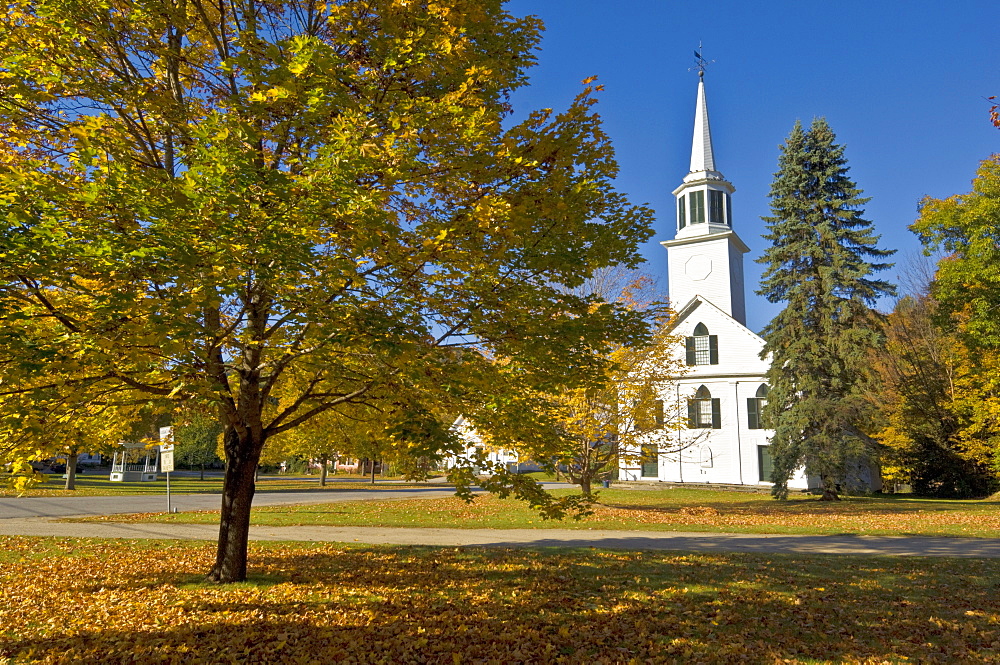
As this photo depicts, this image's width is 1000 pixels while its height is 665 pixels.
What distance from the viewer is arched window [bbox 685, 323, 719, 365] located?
123 feet

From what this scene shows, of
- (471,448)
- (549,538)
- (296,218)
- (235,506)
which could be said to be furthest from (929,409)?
(296,218)

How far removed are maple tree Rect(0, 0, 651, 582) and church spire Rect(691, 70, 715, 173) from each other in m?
35.7

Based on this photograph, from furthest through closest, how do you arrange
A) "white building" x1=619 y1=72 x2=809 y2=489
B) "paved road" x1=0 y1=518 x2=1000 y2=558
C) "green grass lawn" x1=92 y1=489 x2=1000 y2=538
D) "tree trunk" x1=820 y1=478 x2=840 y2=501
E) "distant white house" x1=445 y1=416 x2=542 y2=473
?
"white building" x1=619 y1=72 x2=809 y2=489
"tree trunk" x1=820 y1=478 x2=840 y2=501
"green grass lawn" x1=92 y1=489 x2=1000 y2=538
"paved road" x1=0 y1=518 x2=1000 y2=558
"distant white house" x1=445 y1=416 x2=542 y2=473

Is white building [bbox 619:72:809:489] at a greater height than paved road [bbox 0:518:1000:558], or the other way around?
white building [bbox 619:72:809:489]

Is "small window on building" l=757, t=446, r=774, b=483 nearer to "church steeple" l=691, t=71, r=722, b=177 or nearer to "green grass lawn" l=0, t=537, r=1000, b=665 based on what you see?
"church steeple" l=691, t=71, r=722, b=177

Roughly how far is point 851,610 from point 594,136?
20.5 feet

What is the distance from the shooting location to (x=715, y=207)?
41.4 meters

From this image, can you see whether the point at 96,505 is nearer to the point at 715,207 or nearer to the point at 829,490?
the point at 829,490

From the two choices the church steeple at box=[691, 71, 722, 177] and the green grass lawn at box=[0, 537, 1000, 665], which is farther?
the church steeple at box=[691, 71, 722, 177]

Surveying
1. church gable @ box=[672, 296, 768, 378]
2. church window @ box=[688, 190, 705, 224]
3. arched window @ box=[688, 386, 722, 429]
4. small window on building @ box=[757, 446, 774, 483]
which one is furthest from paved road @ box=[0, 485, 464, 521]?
church window @ box=[688, 190, 705, 224]

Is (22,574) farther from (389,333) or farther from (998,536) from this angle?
(998,536)

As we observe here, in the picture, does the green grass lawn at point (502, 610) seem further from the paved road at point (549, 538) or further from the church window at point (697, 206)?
the church window at point (697, 206)

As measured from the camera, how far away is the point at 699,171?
4116 cm

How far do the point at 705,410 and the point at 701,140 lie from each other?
17272mm
